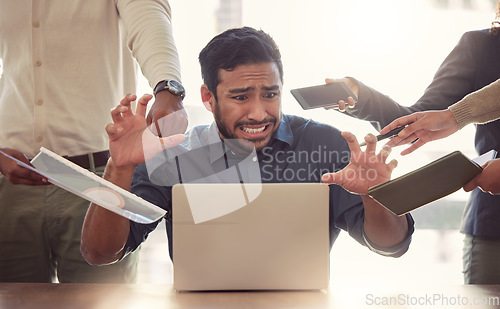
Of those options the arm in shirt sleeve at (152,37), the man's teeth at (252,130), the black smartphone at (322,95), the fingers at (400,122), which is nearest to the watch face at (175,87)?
the arm in shirt sleeve at (152,37)

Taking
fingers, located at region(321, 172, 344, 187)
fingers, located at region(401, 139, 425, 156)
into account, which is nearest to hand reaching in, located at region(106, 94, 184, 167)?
fingers, located at region(321, 172, 344, 187)

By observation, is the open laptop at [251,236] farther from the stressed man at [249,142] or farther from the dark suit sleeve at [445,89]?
the dark suit sleeve at [445,89]

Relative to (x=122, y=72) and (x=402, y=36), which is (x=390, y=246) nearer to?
(x=122, y=72)

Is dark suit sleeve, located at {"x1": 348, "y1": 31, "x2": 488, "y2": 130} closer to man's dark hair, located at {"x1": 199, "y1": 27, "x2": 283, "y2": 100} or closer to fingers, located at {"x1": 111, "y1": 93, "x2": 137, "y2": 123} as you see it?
man's dark hair, located at {"x1": 199, "y1": 27, "x2": 283, "y2": 100}

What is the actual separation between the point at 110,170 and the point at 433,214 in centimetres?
263

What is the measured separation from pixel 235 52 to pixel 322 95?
33cm

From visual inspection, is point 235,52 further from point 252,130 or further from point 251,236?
point 251,236

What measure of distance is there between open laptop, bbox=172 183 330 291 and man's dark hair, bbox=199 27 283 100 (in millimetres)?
703

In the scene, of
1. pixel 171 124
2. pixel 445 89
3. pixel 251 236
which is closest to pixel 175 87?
pixel 171 124

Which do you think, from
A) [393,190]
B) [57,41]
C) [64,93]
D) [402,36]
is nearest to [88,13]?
[57,41]

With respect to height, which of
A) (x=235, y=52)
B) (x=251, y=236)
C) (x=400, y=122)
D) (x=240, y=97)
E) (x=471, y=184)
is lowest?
(x=251, y=236)

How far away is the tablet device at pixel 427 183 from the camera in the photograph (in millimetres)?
875

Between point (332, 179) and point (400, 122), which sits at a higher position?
point (400, 122)

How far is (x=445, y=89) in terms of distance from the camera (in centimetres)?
167
